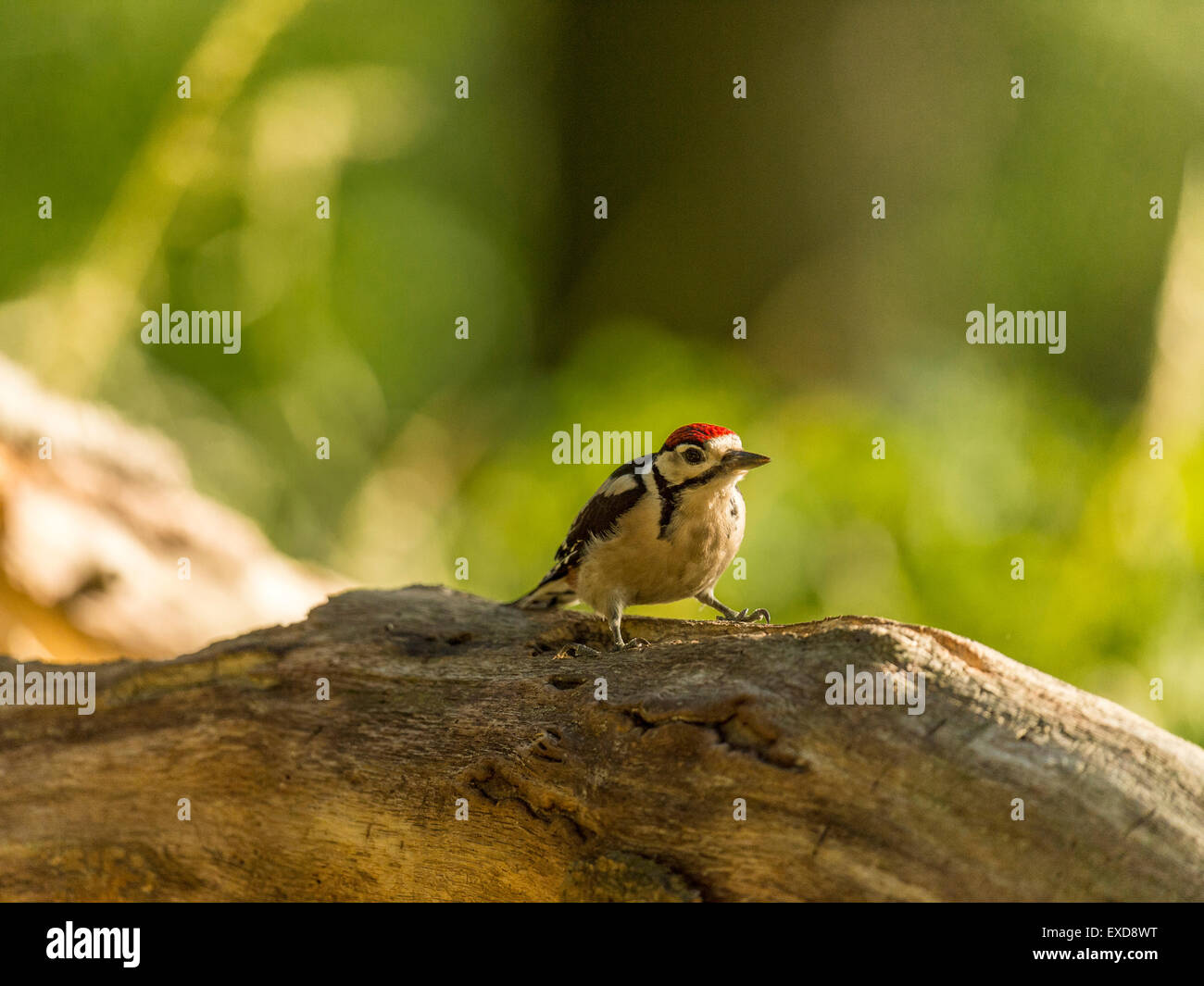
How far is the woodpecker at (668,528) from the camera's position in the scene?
2812 millimetres

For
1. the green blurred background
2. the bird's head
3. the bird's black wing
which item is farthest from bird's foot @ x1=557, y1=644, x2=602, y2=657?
the green blurred background

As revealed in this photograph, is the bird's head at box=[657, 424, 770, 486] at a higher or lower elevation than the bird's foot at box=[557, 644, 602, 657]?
higher

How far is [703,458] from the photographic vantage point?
280 cm

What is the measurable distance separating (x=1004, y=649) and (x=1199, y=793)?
10.7 feet

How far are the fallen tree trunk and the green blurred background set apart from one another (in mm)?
2969

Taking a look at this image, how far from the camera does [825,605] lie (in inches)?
202

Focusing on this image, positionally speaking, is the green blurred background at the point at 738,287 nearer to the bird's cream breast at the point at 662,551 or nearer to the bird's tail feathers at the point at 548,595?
the bird's tail feathers at the point at 548,595

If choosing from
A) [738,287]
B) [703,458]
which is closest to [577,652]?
[703,458]

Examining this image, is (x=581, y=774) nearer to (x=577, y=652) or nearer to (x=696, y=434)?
(x=577, y=652)

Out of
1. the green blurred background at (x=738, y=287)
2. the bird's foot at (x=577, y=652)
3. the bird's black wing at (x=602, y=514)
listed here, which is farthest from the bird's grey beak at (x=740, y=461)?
the green blurred background at (x=738, y=287)

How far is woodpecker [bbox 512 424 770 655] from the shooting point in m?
2.81

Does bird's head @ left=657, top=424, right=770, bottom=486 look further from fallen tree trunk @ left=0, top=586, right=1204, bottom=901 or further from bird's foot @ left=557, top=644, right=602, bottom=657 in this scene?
bird's foot @ left=557, top=644, right=602, bottom=657

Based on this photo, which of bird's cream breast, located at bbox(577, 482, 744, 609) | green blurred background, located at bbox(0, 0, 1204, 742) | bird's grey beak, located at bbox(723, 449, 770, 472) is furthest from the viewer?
green blurred background, located at bbox(0, 0, 1204, 742)

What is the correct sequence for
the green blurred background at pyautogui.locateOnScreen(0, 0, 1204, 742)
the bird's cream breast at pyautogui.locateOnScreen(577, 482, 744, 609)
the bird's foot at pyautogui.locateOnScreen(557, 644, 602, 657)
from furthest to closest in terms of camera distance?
the green blurred background at pyautogui.locateOnScreen(0, 0, 1204, 742)
the bird's cream breast at pyautogui.locateOnScreen(577, 482, 744, 609)
the bird's foot at pyautogui.locateOnScreen(557, 644, 602, 657)
